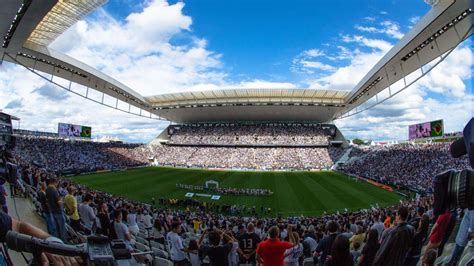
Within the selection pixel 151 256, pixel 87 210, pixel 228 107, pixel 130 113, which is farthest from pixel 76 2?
pixel 228 107

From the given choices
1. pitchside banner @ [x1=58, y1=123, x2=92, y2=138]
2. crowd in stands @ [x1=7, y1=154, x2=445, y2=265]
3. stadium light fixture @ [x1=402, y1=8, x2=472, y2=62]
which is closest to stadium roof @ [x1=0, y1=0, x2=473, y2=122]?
stadium light fixture @ [x1=402, y1=8, x2=472, y2=62]

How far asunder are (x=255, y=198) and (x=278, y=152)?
124ft

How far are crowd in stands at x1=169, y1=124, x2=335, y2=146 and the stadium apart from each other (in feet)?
1.16

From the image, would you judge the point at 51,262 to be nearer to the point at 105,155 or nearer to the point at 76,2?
the point at 76,2

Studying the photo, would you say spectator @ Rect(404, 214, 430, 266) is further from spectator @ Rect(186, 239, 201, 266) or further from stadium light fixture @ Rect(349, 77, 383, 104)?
stadium light fixture @ Rect(349, 77, 383, 104)

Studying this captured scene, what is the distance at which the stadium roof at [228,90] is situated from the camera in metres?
21.5

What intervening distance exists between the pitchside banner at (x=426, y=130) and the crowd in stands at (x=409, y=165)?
410 centimetres

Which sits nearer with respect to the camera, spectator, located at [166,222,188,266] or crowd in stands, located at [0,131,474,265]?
crowd in stands, located at [0,131,474,265]

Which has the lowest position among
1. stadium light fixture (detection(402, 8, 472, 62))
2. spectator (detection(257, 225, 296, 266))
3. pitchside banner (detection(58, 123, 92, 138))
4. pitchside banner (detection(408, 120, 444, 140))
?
spectator (detection(257, 225, 296, 266))

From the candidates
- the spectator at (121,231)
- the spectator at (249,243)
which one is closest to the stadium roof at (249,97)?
Answer: the spectator at (121,231)

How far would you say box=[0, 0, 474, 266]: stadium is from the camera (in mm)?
4469

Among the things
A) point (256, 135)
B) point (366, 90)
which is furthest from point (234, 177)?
point (256, 135)

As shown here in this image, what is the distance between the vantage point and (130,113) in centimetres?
5825

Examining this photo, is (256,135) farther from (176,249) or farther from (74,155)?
(176,249)
